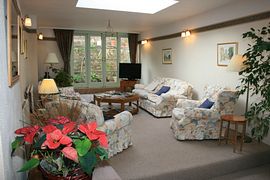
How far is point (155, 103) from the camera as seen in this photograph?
5.72m

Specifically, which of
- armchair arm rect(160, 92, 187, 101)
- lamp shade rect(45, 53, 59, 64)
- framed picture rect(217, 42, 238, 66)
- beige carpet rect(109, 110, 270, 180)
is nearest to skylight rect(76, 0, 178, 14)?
framed picture rect(217, 42, 238, 66)

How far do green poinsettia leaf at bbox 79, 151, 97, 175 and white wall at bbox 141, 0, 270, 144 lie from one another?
3728 millimetres

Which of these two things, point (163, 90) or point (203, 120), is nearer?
point (203, 120)

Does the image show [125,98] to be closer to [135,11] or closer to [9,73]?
[135,11]

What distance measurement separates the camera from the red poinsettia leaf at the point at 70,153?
1083mm

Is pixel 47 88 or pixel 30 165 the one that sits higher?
pixel 47 88

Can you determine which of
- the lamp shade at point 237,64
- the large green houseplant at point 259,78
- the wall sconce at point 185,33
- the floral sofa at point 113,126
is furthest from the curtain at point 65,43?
the large green houseplant at point 259,78

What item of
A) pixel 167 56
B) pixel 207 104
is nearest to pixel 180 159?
pixel 207 104

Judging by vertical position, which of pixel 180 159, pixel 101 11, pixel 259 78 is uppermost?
pixel 101 11

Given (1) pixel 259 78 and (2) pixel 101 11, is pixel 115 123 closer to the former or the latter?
(1) pixel 259 78

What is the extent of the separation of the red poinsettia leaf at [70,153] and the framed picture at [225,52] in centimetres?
426

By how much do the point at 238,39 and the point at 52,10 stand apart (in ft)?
13.4

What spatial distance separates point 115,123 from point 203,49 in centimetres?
332

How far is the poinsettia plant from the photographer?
1.11 metres
